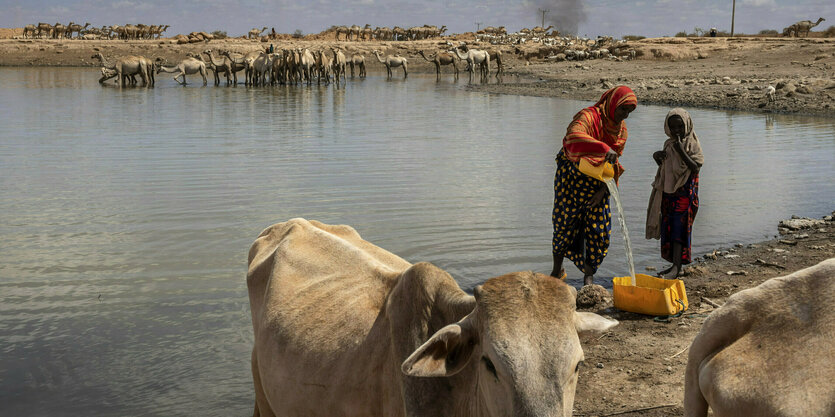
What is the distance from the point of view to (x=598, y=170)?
6.09m

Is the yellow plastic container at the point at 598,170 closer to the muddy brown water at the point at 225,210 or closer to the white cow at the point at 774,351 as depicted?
the muddy brown water at the point at 225,210

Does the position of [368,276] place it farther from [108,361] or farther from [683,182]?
[683,182]

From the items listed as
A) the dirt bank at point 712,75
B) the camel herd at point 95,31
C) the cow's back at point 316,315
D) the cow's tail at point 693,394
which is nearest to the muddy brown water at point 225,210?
the cow's back at point 316,315

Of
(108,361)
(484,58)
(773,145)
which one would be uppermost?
(484,58)

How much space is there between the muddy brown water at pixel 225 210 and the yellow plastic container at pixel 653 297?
118cm

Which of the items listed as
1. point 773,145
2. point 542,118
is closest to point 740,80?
point 542,118

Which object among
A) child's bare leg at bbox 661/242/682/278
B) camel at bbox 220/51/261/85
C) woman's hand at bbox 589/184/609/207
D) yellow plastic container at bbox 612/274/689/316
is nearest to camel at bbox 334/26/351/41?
camel at bbox 220/51/261/85

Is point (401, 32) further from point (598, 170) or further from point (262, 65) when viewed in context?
point (598, 170)

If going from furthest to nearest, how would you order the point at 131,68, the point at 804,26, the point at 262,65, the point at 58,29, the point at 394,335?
the point at 58,29 → the point at 804,26 → the point at 262,65 → the point at 131,68 → the point at 394,335

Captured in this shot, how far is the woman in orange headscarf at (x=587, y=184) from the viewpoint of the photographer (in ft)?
20.4

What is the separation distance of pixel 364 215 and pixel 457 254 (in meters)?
1.97

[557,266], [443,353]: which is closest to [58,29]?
[557,266]

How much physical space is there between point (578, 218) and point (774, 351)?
3921 millimetres

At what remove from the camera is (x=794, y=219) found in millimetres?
9445
